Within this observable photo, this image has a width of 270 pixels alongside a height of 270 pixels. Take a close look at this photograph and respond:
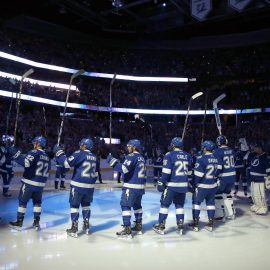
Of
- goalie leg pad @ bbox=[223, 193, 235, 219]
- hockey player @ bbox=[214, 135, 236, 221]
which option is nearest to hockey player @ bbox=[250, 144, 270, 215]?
goalie leg pad @ bbox=[223, 193, 235, 219]

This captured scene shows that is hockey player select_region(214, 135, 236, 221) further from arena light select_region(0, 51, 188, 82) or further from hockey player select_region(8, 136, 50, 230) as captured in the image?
arena light select_region(0, 51, 188, 82)

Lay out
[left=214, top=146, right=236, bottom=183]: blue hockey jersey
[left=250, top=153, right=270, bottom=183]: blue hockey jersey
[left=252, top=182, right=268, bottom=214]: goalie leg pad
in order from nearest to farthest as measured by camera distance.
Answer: [left=214, top=146, right=236, bottom=183]: blue hockey jersey → [left=252, top=182, right=268, bottom=214]: goalie leg pad → [left=250, top=153, right=270, bottom=183]: blue hockey jersey

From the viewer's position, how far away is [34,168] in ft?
24.0

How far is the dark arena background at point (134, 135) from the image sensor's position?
6.54 m

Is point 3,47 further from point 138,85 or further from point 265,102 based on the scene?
point 265,102

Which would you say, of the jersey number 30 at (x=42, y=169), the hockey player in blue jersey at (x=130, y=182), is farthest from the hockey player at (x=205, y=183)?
the jersey number 30 at (x=42, y=169)

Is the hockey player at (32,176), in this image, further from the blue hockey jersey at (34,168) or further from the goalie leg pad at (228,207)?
the goalie leg pad at (228,207)

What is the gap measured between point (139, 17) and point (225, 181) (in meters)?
21.1

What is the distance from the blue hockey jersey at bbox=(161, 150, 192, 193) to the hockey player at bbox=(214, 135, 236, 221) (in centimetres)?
196

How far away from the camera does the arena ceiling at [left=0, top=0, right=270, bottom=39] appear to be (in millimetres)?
24156

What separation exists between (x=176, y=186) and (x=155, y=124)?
2590 cm

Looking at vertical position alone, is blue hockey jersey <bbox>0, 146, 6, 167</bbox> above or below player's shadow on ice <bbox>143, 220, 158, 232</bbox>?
above

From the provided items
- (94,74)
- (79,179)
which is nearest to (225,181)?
(79,179)

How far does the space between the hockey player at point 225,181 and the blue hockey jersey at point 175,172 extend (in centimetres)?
196
